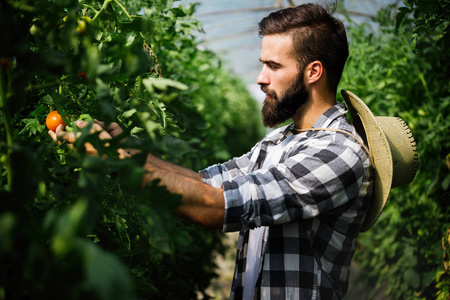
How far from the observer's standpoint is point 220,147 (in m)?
3.58

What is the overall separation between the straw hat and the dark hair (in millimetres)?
131

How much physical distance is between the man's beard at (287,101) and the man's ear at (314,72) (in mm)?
28

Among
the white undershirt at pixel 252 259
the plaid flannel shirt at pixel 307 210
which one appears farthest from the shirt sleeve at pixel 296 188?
the white undershirt at pixel 252 259

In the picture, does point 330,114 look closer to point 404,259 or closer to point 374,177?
point 374,177

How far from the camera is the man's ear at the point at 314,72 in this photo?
4.84 feet

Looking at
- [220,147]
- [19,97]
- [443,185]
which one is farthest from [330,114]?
[220,147]

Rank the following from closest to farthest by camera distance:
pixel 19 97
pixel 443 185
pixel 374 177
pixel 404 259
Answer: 1. pixel 19 97
2. pixel 374 177
3. pixel 443 185
4. pixel 404 259

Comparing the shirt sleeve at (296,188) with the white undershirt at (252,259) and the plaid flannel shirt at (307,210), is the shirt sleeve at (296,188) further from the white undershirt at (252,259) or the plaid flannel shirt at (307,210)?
the white undershirt at (252,259)

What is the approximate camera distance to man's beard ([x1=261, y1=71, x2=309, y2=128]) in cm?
147

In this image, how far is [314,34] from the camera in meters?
1.51

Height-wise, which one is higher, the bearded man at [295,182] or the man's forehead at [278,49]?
the man's forehead at [278,49]

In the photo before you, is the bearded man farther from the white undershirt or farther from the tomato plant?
the tomato plant

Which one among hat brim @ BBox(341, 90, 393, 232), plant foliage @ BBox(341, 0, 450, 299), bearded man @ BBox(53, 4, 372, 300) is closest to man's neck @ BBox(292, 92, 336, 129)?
bearded man @ BBox(53, 4, 372, 300)

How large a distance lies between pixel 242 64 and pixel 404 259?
30.4ft
